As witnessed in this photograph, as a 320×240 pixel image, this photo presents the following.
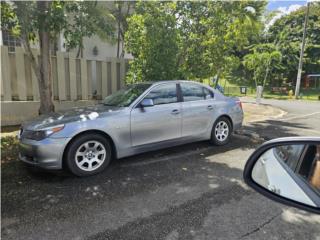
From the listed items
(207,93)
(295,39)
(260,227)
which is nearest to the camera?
(260,227)

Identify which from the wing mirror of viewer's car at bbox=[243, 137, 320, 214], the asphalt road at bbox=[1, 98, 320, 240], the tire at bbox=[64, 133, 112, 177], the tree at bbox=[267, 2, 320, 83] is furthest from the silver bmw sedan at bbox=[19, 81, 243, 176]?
the tree at bbox=[267, 2, 320, 83]

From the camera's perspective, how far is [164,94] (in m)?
5.62

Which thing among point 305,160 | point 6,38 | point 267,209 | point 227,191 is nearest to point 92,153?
point 227,191

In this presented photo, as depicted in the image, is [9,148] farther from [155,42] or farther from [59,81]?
[155,42]

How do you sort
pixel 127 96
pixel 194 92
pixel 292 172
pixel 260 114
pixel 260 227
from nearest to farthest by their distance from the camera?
pixel 292 172 < pixel 260 227 < pixel 127 96 < pixel 194 92 < pixel 260 114

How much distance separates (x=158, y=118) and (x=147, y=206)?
2093 mm

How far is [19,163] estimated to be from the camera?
5.18 metres

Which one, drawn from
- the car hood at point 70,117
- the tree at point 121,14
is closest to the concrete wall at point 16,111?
the car hood at point 70,117

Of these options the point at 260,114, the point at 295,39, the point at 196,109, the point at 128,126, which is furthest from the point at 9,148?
the point at 295,39

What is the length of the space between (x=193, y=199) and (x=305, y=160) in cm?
217

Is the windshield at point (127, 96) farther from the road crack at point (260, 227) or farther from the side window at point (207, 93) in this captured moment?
the road crack at point (260, 227)

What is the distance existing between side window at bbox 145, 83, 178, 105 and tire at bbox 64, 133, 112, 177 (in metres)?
1.27

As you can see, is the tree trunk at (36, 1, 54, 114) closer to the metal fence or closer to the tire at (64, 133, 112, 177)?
the metal fence

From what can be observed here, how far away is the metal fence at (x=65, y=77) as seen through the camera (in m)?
8.12
